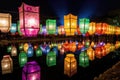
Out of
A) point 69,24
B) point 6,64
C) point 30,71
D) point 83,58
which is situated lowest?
point 6,64

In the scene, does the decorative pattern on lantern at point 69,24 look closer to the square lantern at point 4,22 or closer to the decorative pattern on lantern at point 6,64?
the square lantern at point 4,22

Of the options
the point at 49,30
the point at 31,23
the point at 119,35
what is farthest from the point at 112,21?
the point at 31,23

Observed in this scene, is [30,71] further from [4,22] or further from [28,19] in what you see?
[28,19]

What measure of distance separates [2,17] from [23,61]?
28.3ft

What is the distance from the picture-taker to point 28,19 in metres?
5.53

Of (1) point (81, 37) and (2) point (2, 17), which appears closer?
(2) point (2, 17)

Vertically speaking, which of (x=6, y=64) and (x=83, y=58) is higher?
(x=83, y=58)

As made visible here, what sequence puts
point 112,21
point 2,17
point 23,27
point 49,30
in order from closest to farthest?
point 23,27
point 2,17
point 49,30
point 112,21

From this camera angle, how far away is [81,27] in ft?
29.8

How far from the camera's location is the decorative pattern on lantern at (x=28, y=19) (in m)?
5.42

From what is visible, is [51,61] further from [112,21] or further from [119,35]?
[112,21]

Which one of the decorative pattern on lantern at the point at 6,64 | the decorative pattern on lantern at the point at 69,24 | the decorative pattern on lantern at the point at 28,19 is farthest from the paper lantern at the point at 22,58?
the decorative pattern on lantern at the point at 28,19

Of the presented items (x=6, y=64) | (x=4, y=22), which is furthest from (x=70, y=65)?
(x=4, y=22)

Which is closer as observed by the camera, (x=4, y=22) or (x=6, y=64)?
(x=4, y=22)
